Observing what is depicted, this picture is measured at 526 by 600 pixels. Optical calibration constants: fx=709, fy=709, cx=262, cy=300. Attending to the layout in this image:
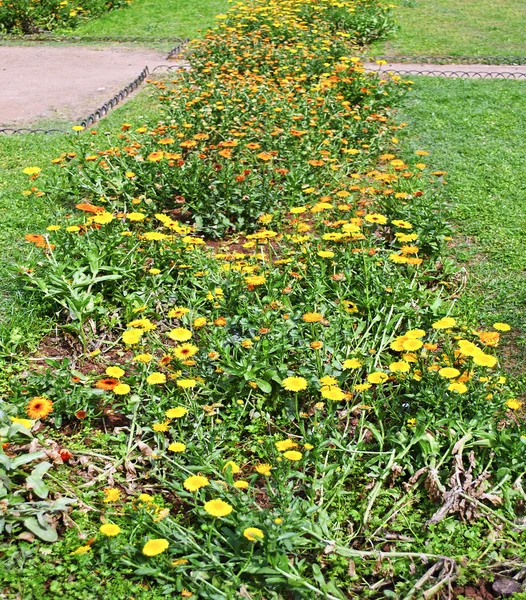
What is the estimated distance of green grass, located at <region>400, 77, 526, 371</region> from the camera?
157 inches

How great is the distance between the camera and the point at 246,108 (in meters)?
6.05

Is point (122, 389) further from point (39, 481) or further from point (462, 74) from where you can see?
point (462, 74)

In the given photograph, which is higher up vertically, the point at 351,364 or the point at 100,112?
the point at 100,112

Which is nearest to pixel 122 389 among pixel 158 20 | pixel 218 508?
pixel 218 508

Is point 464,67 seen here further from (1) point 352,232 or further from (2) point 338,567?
(2) point 338,567

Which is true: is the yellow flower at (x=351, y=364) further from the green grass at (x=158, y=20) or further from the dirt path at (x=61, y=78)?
the green grass at (x=158, y=20)

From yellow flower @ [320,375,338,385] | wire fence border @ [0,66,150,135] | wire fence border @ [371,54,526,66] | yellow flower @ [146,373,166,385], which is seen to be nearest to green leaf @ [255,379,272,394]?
yellow flower @ [320,375,338,385]

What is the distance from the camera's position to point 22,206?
5016 mm

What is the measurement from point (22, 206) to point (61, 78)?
174 inches

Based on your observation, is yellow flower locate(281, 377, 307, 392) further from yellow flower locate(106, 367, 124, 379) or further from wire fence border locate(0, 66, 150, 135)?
wire fence border locate(0, 66, 150, 135)

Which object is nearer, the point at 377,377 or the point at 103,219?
the point at 377,377

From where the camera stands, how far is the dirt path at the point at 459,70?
29.2 feet

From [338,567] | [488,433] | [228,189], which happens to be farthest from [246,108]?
[338,567]

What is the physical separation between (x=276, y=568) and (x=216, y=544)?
0.25 meters
